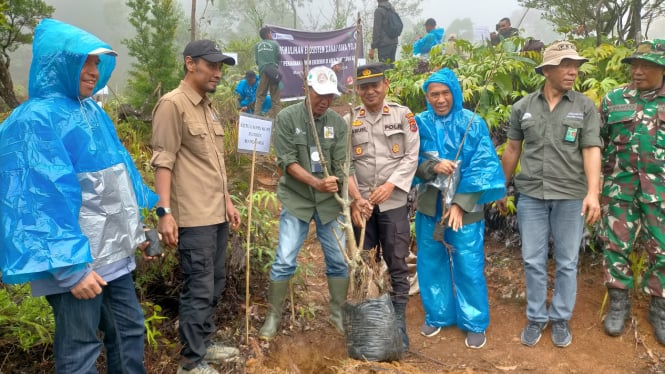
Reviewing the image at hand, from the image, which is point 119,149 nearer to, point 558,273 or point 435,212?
point 435,212

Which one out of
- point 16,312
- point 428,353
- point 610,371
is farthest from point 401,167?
point 16,312

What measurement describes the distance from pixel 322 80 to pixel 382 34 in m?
7.64

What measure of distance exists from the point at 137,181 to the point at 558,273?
→ 2778 millimetres

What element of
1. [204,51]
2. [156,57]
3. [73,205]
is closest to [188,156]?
[204,51]

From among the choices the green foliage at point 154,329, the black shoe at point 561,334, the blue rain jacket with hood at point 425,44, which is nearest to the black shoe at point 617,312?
the black shoe at point 561,334

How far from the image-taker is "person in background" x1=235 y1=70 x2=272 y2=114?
8.12 metres

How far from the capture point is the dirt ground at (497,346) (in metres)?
3.17

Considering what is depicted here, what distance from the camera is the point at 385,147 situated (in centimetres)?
333

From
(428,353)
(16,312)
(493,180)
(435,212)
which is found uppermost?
(493,180)

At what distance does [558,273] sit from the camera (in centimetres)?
342

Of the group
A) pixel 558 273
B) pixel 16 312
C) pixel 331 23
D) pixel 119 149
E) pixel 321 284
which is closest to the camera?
pixel 119 149

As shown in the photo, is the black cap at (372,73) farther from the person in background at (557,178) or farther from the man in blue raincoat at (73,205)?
the man in blue raincoat at (73,205)

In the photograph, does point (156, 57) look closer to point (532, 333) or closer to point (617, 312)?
point (532, 333)

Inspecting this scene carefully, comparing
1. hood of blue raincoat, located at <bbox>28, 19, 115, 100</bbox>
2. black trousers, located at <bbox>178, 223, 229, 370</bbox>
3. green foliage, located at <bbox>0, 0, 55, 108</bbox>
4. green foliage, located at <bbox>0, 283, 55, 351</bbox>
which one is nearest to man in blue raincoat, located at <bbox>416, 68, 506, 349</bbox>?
black trousers, located at <bbox>178, 223, 229, 370</bbox>
